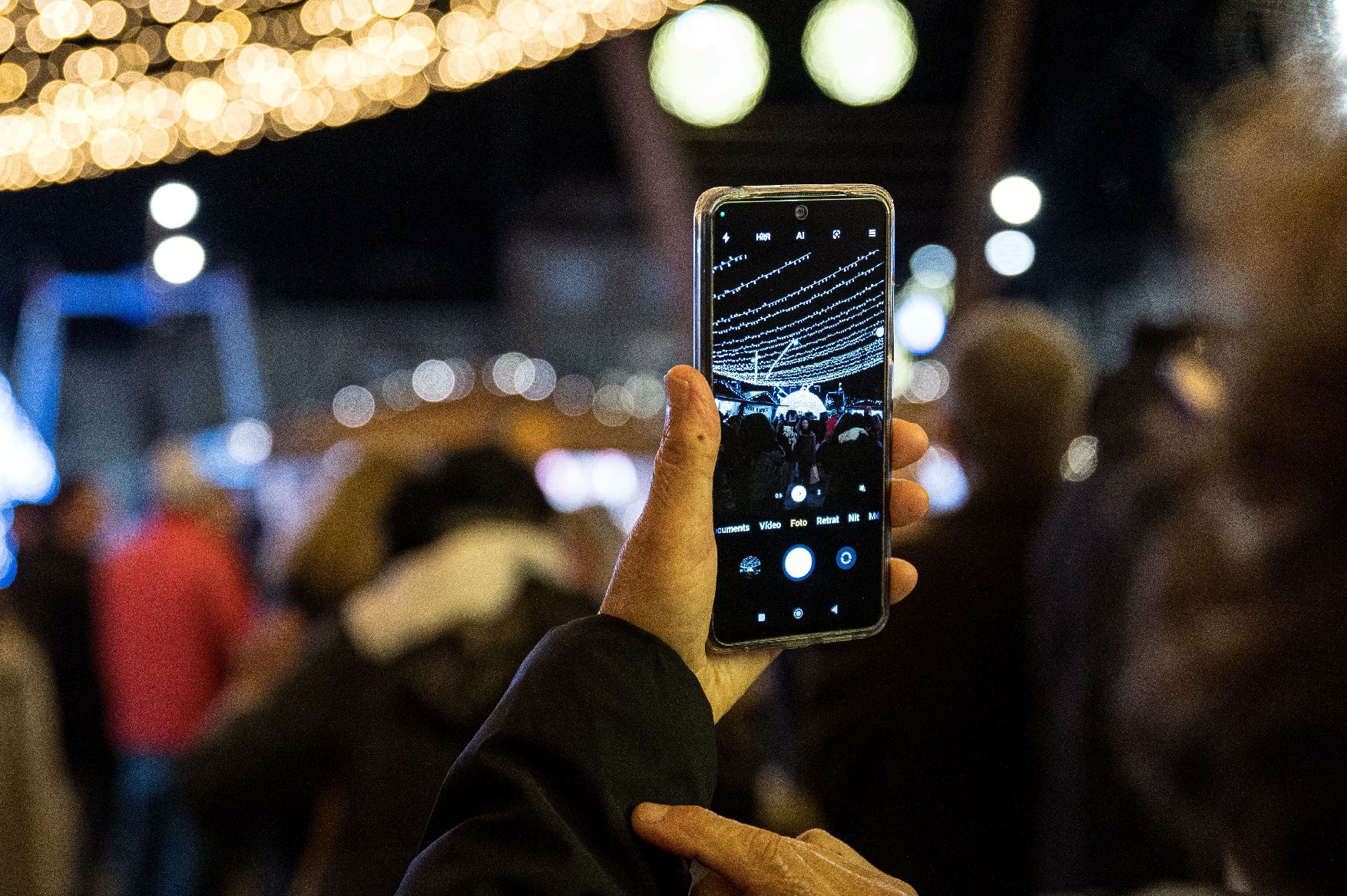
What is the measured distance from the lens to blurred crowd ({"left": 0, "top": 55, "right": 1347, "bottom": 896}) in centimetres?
47

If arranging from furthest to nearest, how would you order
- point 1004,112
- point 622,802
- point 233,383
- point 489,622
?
1. point 233,383
2. point 489,622
3. point 1004,112
4. point 622,802

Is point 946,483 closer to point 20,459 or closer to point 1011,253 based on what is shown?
point 1011,253

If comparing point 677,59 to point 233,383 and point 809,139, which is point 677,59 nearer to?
point 809,139

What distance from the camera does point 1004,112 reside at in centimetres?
87

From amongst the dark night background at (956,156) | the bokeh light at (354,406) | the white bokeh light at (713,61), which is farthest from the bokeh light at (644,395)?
the bokeh light at (354,406)

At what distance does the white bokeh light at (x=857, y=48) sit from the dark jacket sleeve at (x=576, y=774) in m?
0.47

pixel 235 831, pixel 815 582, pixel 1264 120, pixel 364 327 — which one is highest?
pixel 364 327

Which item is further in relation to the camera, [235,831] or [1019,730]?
[235,831]

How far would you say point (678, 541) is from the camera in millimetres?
565

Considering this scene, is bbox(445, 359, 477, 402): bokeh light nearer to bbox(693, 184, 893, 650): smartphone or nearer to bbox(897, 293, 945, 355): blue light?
bbox(897, 293, 945, 355): blue light

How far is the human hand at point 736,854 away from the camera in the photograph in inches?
20.8

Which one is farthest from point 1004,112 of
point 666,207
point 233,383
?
point 233,383

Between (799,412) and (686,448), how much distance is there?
3.6 inches

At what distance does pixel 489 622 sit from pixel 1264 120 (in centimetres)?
76
